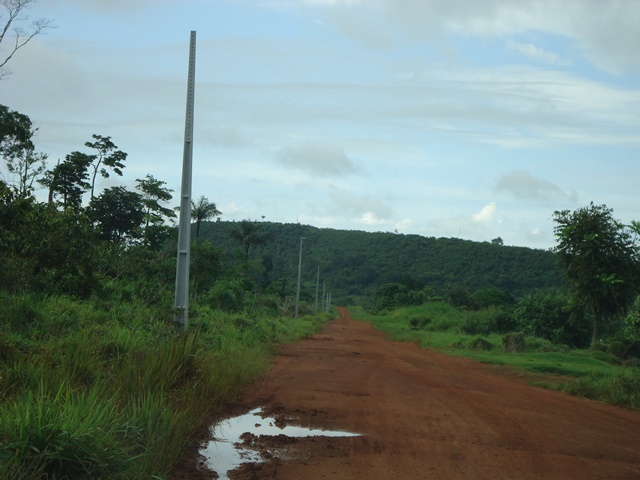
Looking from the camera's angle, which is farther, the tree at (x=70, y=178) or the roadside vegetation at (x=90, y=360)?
the tree at (x=70, y=178)

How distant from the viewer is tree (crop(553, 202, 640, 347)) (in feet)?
92.6

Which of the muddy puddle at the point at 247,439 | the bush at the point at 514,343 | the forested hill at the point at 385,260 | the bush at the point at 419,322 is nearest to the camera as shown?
the muddy puddle at the point at 247,439

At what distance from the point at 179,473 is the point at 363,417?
13.5 ft

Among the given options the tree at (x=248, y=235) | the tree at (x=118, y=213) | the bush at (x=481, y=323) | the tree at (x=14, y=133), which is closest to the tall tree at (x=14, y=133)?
the tree at (x=14, y=133)

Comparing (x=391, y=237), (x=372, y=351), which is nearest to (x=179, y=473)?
(x=372, y=351)

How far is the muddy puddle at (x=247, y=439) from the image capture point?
25.1ft

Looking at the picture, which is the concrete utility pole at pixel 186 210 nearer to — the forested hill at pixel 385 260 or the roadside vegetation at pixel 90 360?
the roadside vegetation at pixel 90 360

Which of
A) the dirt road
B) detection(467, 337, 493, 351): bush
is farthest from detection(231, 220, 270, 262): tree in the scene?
the dirt road

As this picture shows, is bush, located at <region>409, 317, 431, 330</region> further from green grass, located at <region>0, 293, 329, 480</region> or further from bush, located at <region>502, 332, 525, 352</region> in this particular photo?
green grass, located at <region>0, 293, 329, 480</region>

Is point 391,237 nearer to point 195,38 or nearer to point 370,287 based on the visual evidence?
point 370,287

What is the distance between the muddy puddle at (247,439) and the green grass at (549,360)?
25.2 ft

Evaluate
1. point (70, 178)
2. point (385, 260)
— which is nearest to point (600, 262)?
point (70, 178)

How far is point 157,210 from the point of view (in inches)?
2120

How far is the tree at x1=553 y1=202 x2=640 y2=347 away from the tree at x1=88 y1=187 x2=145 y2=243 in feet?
101
